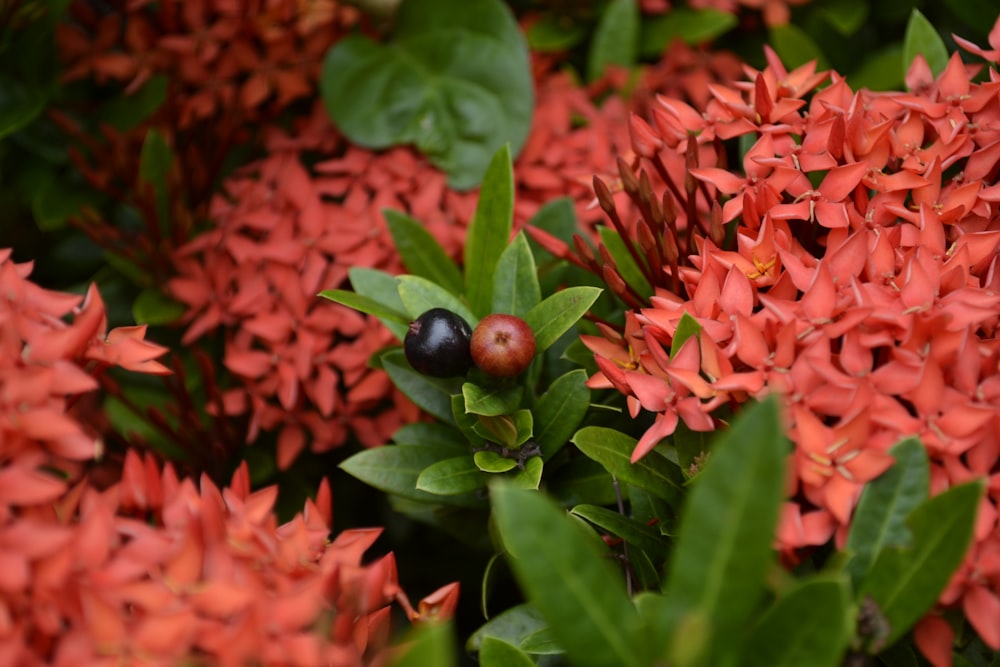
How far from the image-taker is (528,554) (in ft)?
2.03

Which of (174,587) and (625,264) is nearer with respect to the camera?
(174,587)

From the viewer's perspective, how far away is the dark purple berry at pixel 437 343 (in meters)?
0.92

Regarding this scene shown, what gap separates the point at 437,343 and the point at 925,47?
769 millimetres

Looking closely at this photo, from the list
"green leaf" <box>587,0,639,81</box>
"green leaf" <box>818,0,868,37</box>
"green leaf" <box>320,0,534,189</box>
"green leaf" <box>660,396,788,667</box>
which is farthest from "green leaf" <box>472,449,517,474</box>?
"green leaf" <box>818,0,868,37</box>

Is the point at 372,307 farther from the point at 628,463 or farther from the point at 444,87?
the point at 444,87

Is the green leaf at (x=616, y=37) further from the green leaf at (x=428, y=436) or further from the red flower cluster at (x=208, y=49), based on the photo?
the green leaf at (x=428, y=436)

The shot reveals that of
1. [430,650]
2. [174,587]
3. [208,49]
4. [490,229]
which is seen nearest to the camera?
[430,650]

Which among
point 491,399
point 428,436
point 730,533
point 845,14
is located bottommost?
point 428,436

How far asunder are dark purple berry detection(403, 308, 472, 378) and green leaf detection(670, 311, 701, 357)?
225 millimetres

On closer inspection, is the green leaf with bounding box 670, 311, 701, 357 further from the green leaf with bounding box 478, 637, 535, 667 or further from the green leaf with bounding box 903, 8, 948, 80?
the green leaf with bounding box 903, 8, 948, 80

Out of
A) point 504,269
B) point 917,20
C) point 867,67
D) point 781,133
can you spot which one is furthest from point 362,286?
point 867,67

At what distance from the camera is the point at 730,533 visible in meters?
0.61

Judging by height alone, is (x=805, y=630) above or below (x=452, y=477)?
above

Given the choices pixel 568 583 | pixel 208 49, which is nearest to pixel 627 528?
pixel 568 583
